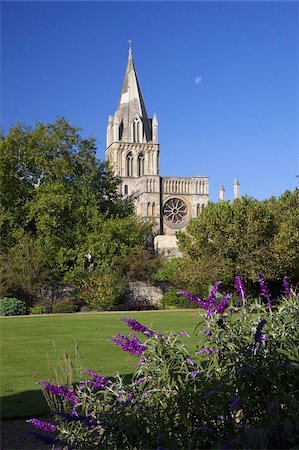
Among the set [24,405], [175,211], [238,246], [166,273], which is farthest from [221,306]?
[175,211]

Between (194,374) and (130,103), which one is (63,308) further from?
(130,103)

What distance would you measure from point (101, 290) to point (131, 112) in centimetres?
5560

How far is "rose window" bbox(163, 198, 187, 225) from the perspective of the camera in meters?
76.4

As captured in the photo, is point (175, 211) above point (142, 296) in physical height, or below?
above

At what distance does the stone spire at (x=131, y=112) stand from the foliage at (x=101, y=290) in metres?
52.8

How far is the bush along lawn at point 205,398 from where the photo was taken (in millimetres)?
3982

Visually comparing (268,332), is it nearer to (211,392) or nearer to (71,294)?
(211,392)

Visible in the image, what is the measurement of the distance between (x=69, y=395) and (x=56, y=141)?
35.1 meters

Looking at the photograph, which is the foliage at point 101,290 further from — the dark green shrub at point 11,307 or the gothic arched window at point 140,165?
the gothic arched window at point 140,165

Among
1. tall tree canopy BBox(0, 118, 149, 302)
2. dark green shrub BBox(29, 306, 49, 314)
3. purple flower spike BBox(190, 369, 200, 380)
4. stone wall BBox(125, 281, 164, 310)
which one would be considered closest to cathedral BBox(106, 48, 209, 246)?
tall tree canopy BBox(0, 118, 149, 302)

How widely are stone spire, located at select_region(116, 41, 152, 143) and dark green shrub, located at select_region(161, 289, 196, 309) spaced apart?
171 ft

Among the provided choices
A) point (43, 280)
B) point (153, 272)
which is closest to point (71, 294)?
point (43, 280)

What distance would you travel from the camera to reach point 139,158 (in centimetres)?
8256

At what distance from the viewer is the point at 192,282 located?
97.8ft
